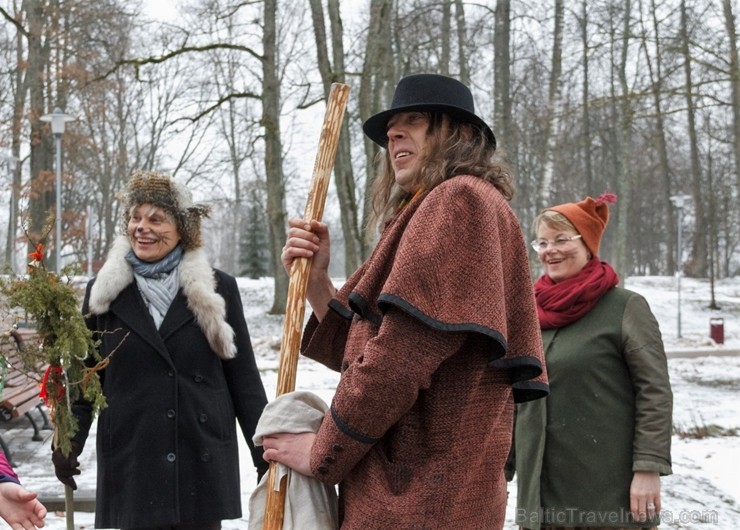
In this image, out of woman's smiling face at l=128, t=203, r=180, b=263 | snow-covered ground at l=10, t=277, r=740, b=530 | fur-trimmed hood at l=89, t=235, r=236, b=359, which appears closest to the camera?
fur-trimmed hood at l=89, t=235, r=236, b=359

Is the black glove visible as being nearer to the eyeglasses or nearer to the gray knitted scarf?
the gray knitted scarf

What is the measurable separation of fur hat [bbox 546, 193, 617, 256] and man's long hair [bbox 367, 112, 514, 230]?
142 cm

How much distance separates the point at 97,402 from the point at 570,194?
34572 mm

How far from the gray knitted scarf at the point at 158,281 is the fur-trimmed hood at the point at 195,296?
0.11 ft

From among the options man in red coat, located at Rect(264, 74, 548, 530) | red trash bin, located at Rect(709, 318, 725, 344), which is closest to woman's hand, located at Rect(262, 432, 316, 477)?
man in red coat, located at Rect(264, 74, 548, 530)

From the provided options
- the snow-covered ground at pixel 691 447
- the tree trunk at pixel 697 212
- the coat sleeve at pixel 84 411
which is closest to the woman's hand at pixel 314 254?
the coat sleeve at pixel 84 411

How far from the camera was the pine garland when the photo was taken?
273 centimetres

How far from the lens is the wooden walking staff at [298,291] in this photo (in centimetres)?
191

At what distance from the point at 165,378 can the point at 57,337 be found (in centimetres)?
59

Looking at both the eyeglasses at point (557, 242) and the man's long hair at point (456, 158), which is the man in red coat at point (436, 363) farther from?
the eyeglasses at point (557, 242)

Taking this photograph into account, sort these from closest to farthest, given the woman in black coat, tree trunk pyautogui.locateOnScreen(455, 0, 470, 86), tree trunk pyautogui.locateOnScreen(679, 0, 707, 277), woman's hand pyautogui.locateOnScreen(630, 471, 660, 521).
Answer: woman's hand pyautogui.locateOnScreen(630, 471, 660, 521) → the woman in black coat → tree trunk pyautogui.locateOnScreen(455, 0, 470, 86) → tree trunk pyautogui.locateOnScreen(679, 0, 707, 277)

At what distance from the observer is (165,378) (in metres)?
3.28

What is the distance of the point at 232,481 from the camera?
3359mm

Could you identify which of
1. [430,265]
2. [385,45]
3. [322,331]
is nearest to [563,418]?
[322,331]
